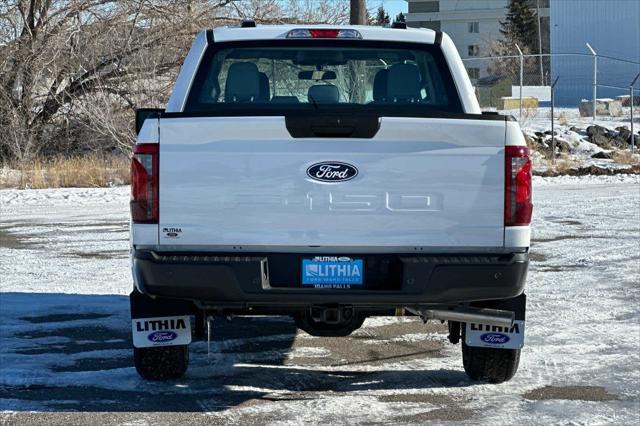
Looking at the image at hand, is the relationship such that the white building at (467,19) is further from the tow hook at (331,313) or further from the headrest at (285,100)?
the tow hook at (331,313)

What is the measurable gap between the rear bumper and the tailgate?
0.11 meters

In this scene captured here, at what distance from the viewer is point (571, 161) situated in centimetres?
2581

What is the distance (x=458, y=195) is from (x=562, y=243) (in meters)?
8.16

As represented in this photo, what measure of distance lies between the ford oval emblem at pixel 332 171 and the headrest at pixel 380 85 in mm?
1468

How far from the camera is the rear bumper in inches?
238

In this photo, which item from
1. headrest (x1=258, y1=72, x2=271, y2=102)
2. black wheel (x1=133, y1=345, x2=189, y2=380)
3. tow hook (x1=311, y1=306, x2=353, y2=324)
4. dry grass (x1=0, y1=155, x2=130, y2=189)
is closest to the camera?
tow hook (x1=311, y1=306, x2=353, y2=324)

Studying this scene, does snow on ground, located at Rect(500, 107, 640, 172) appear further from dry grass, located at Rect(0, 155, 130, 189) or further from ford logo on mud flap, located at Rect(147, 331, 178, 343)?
ford logo on mud flap, located at Rect(147, 331, 178, 343)

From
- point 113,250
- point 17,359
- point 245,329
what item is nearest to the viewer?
point 17,359

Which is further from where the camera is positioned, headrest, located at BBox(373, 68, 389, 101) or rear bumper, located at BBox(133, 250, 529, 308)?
headrest, located at BBox(373, 68, 389, 101)

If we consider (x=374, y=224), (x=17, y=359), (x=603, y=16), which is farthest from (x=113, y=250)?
(x=603, y=16)

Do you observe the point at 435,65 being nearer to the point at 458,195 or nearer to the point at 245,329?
the point at 458,195

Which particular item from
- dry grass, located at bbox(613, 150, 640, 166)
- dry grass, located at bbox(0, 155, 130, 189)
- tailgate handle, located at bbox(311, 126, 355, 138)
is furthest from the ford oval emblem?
dry grass, located at bbox(613, 150, 640, 166)

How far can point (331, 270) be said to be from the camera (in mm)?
6066

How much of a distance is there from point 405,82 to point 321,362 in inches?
78.2
